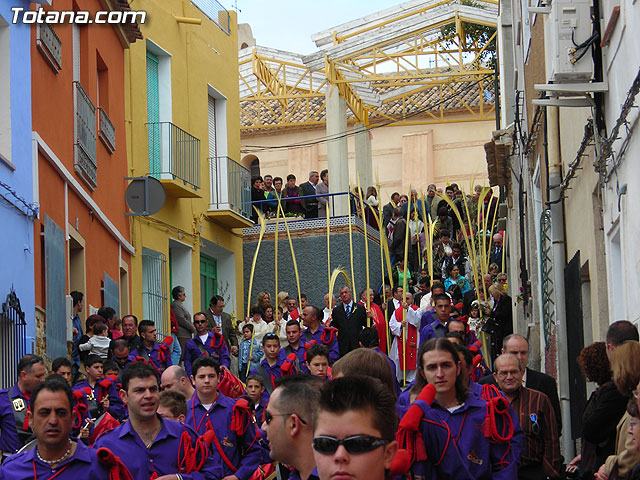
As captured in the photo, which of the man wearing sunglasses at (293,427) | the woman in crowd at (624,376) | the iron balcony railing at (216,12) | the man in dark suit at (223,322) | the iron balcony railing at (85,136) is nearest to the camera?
the man wearing sunglasses at (293,427)

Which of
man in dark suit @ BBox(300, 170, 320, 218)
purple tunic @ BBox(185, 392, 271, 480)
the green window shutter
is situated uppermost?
the green window shutter

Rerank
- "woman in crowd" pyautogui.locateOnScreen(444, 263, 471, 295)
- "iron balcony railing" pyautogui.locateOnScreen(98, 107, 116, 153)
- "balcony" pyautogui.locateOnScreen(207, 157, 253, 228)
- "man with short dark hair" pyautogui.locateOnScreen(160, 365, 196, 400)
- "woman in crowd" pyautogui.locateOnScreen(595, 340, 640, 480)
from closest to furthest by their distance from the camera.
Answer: "woman in crowd" pyautogui.locateOnScreen(595, 340, 640, 480) → "man with short dark hair" pyautogui.locateOnScreen(160, 365, 196, 400) → "iron balcony railing" pyautogui.locateOnScreen(98, 107, 116, 153) → "woman in crowd" pyautogui.locateOnScreen(444, 263, 471, 295) → "balcony" pyautogui.locateOnScreen(207, 157, 253, 228)

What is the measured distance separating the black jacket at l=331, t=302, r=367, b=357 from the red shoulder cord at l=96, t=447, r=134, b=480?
11.7 metres

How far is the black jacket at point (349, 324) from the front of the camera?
18750mm

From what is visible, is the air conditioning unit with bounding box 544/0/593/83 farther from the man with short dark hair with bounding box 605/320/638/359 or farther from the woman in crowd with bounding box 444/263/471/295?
the woman in crowd with bounding box 444/263/471/295

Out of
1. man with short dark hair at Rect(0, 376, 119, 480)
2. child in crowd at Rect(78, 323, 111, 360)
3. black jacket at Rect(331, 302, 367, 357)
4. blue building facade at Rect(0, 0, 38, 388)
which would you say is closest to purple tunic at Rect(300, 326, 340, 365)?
black jacket at Rect(331, 302, 367, 357)

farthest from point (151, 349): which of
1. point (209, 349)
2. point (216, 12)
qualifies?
point (216, 12)

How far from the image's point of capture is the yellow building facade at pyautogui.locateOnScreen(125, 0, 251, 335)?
2278 centimetres

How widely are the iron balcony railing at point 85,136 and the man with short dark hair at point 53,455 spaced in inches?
421

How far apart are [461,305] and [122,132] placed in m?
6.86

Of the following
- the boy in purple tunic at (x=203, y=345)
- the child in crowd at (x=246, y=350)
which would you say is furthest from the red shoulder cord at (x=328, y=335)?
the child in crowd at (x=246, y=350)

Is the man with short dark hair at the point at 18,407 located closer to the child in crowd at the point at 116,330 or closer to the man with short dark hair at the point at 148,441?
the man with short dark hair at the point at 148,441

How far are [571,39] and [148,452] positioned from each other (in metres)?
5.51

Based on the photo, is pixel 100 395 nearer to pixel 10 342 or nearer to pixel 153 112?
pixel 10 342
